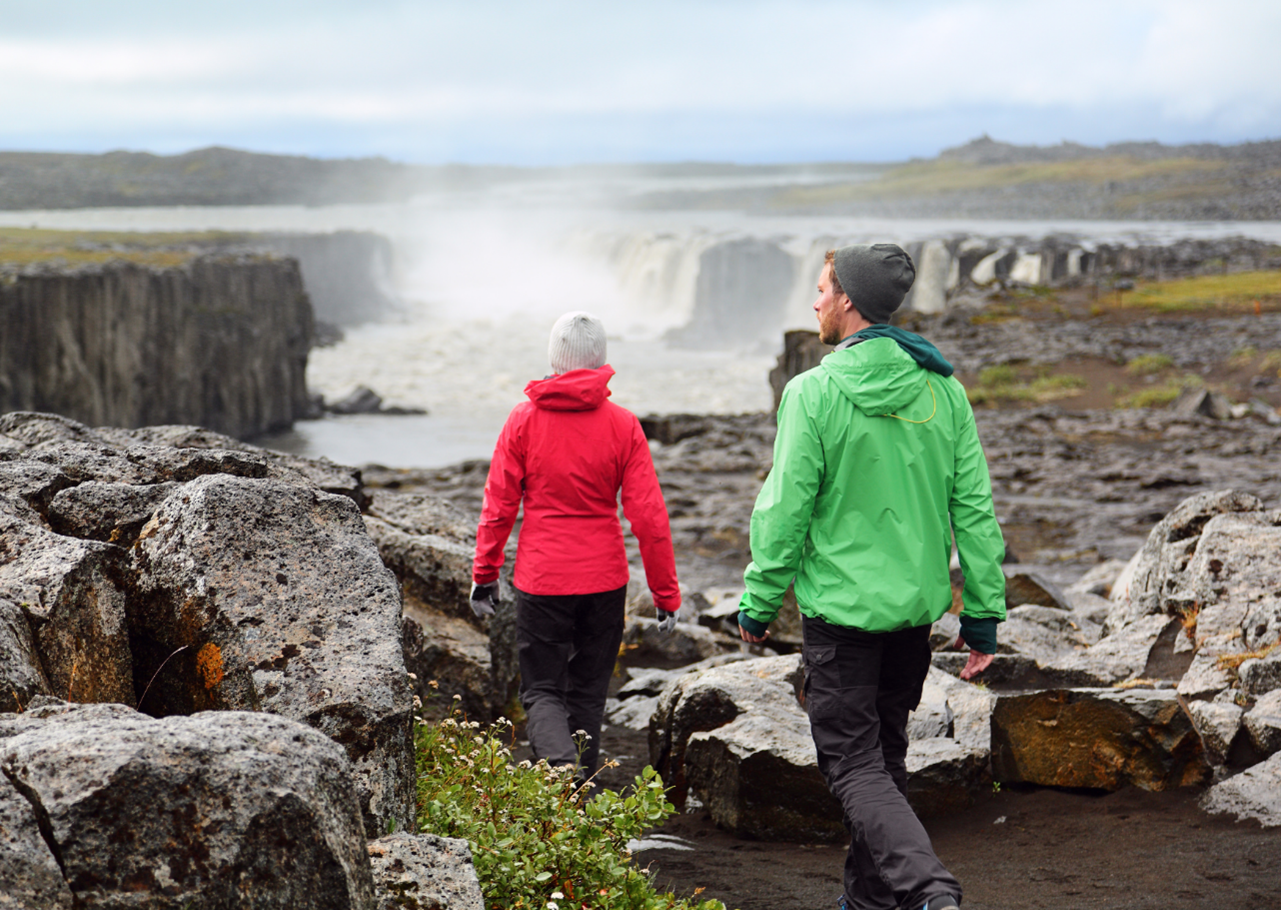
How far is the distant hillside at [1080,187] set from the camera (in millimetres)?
107688

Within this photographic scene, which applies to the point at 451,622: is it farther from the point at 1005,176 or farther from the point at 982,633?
the point at 1005,176

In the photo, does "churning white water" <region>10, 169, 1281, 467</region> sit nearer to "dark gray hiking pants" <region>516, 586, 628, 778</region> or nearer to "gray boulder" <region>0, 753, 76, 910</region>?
"dark gray hiking pants" <region>516, 586, 628, 778</region>

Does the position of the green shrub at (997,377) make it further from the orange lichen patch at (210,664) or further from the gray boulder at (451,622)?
the orange lichen patch at (210,664)

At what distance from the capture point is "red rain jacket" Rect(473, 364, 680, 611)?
5.15 meters

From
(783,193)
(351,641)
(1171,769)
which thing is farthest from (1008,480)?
(783,193)

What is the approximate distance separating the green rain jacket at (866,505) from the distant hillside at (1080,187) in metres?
107

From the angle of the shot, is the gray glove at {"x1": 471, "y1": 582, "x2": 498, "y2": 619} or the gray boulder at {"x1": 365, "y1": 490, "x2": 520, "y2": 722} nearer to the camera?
the gray glove at {"x1": 471, "y1": 582, "x2": 498, "y2": 619}

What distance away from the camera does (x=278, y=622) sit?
12.3ft

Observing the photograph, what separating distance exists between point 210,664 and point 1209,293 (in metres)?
45.7

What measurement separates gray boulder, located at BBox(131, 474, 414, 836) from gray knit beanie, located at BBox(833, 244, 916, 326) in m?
1.92

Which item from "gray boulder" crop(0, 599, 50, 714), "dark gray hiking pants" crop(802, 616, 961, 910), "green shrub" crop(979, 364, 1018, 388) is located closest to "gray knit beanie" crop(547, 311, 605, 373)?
"dark gray hiking pants" crop(802, 616, 961, 910)

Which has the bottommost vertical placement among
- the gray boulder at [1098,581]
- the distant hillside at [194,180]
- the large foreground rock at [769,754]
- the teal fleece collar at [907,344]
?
the gray boulder at [1098,581]

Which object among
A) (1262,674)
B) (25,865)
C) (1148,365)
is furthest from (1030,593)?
(1148,365)

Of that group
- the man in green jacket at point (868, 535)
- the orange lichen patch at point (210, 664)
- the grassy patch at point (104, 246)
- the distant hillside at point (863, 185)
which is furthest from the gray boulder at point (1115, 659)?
the distant hillside at point (863, 185)
